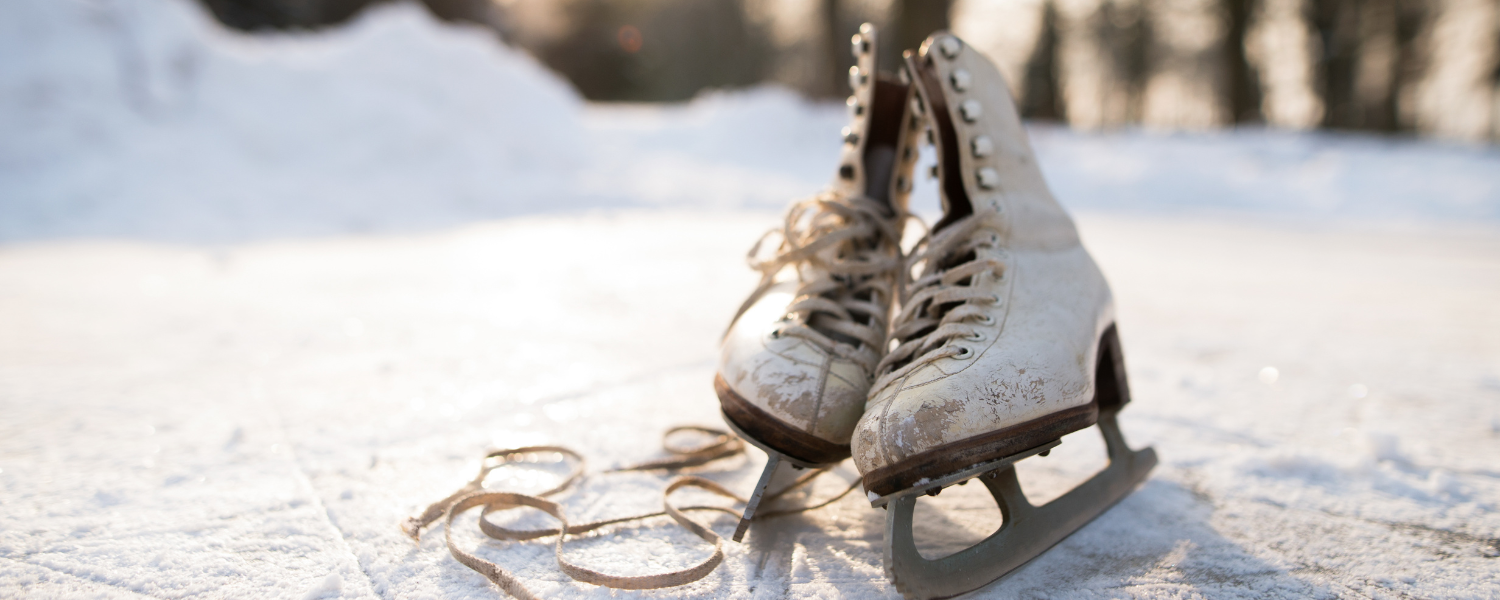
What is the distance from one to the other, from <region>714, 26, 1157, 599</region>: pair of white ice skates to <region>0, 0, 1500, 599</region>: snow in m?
0.11

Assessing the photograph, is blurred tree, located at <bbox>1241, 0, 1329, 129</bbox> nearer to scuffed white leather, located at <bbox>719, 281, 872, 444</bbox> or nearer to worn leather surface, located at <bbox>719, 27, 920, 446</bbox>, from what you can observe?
worn leather surface, located at <bbox>719, 27, 920, 446</bbox>

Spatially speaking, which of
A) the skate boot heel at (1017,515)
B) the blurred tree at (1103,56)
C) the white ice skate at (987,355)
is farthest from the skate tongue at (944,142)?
the blurred tree at (1103,56)

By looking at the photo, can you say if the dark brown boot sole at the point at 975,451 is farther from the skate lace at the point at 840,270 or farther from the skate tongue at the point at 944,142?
the skate tongue at the point at 944,142

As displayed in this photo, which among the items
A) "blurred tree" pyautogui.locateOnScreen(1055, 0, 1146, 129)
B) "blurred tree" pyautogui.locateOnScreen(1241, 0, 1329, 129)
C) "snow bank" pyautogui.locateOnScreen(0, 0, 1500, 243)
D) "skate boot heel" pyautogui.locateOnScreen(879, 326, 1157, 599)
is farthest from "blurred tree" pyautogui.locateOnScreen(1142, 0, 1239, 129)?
"skate boot heel" pyautogui.locateOnScreen(879, 326, 1157, 599)

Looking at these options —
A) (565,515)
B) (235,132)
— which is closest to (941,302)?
(565,515)

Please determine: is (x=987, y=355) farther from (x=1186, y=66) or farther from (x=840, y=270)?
(x=1186, y=66)

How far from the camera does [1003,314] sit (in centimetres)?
124

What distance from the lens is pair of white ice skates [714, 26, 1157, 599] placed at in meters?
1.05

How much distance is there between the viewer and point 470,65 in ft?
23.4

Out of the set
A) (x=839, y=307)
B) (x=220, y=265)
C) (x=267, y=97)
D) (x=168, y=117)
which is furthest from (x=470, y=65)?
(x=839, y=307)

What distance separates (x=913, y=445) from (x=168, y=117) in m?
6.03

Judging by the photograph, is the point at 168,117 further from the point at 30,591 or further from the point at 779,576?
the point at 779,576

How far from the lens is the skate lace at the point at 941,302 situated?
46.9 inches

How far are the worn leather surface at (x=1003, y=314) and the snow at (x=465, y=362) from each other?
0.68 feet
